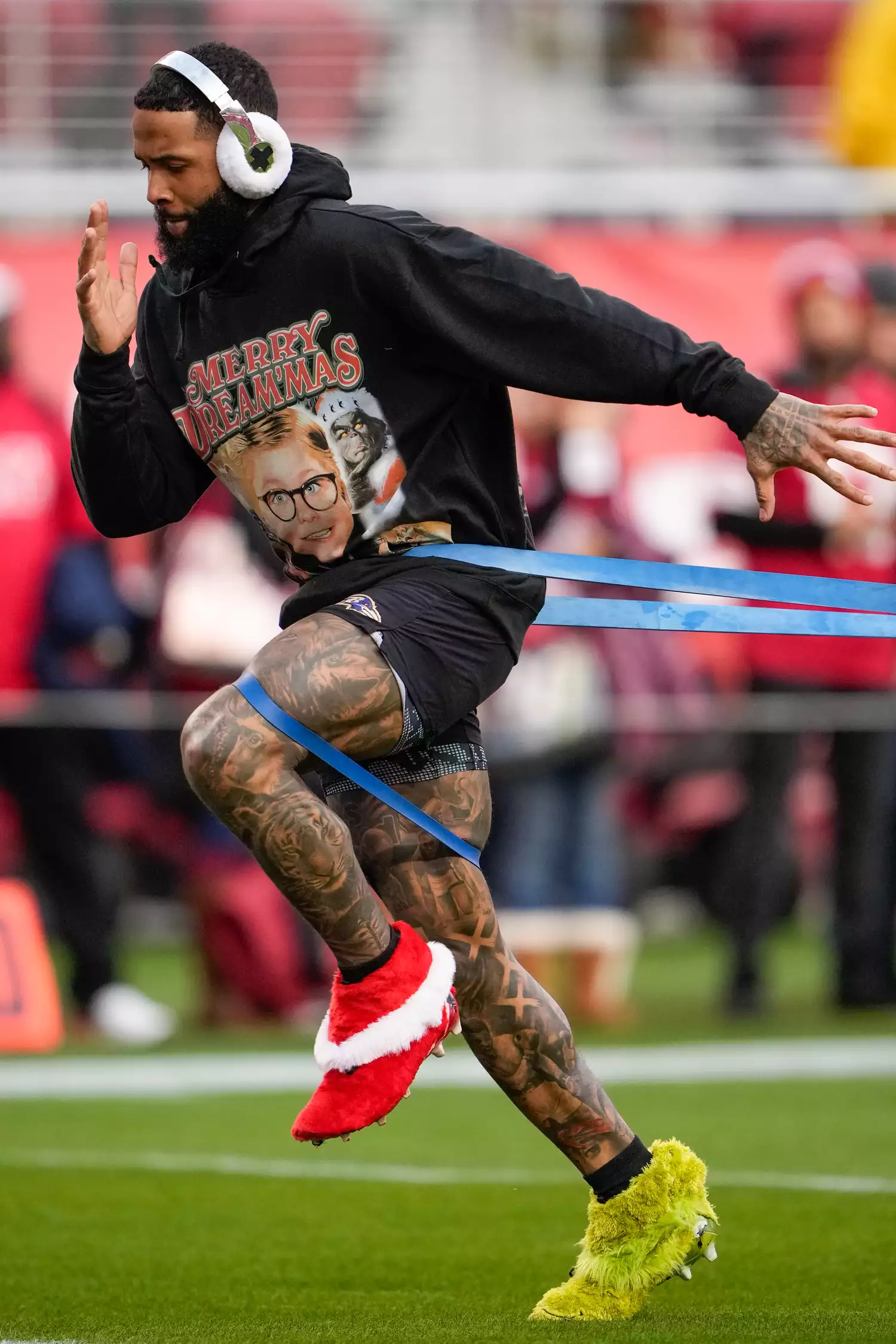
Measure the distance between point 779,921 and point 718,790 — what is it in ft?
3.17

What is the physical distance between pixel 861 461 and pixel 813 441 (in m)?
0.10

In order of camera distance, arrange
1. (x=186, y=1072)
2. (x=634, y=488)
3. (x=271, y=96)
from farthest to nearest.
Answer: (x=634, y=488)
(x=186, y=1072)
(x=271, y=96)

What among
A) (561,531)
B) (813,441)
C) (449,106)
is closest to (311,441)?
(813,441)

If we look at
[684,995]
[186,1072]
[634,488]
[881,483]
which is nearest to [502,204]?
[634,488]

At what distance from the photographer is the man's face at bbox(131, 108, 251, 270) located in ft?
14.3

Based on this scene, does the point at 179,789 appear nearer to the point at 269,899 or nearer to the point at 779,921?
the point at 269,899

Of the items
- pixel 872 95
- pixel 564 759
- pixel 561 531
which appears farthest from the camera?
pixel 872 95

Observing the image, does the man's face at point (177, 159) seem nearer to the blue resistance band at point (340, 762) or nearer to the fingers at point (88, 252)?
the fingers at point (88, 252)

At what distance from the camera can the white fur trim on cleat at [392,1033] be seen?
4.12 meters

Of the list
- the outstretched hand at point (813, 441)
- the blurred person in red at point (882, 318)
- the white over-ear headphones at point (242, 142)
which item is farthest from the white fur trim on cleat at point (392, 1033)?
the blurred person in red at point (882, 318)

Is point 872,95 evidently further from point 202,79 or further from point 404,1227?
point 202,79

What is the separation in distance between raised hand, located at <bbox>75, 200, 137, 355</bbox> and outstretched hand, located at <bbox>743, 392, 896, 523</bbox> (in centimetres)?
125

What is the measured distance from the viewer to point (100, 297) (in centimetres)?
449

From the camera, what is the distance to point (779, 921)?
1291cm
